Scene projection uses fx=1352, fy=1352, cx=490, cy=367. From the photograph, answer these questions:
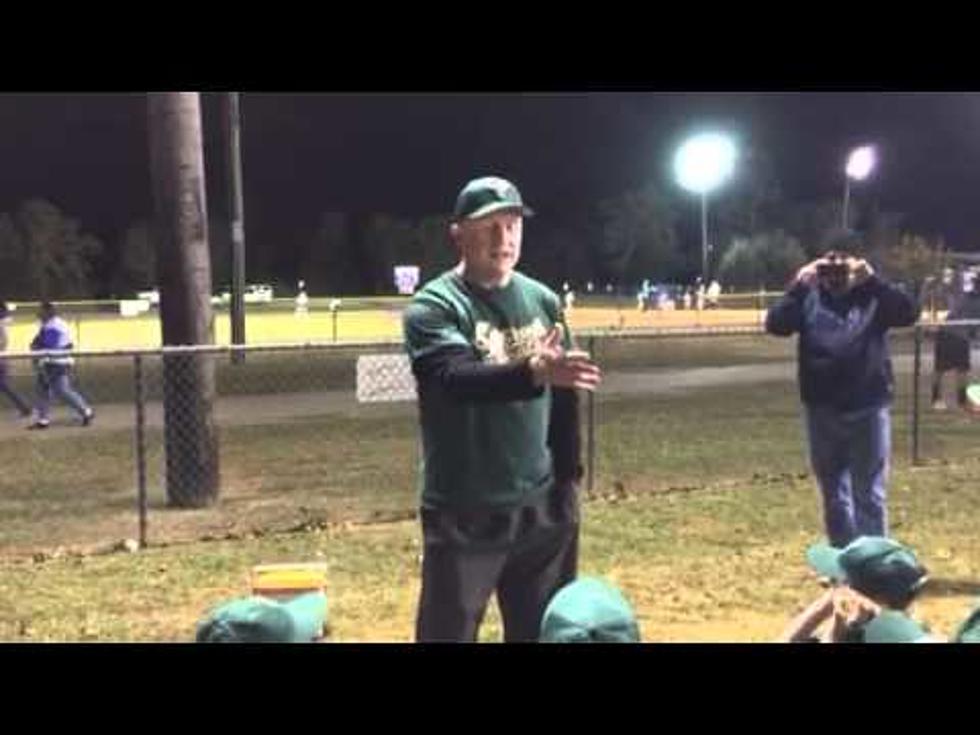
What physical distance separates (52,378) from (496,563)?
10839 millimetres

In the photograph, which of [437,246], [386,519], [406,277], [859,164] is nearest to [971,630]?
[386,519]

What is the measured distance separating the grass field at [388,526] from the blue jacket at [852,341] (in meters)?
Answer: 0.94

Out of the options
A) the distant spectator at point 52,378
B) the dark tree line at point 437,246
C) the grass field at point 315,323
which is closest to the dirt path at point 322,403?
the distant spectator at point 52,378

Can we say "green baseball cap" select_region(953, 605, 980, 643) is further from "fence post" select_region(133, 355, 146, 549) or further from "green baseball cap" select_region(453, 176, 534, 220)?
"fence post" select_region(133, 355, 146, 549)

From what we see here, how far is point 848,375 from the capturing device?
18.6 ft

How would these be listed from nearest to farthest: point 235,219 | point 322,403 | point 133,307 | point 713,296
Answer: point 322,403
point 235,219
point 713,296
point 133,307

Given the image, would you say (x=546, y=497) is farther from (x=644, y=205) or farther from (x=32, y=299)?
(x=32, y=299)

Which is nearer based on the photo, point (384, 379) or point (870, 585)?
point (870, 585)

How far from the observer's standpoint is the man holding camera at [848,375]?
18.6 ft

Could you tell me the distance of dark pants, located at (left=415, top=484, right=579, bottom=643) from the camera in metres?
3.25

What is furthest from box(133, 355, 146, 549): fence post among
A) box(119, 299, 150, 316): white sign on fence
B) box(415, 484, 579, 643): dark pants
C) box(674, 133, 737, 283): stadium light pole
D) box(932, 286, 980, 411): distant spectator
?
box(119, 299, 150, 316): white sign on fence

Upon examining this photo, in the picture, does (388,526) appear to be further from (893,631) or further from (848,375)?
(893,631)
